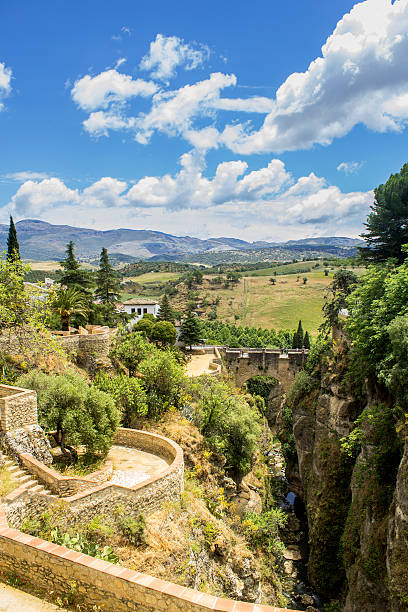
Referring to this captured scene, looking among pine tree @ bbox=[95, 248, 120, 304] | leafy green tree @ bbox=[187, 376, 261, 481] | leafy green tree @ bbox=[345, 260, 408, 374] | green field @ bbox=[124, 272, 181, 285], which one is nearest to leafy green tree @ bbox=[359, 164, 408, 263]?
leafy green tree @ bbox=[345, 260, 408, 374]

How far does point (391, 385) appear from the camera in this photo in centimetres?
1245

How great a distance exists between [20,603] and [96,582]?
56.5 inches

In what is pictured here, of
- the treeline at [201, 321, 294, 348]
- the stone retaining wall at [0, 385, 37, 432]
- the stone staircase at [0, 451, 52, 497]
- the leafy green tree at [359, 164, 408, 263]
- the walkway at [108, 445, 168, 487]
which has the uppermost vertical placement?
the leafy green tree at [359, 164, 408, 263]

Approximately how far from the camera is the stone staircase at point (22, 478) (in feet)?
33.7

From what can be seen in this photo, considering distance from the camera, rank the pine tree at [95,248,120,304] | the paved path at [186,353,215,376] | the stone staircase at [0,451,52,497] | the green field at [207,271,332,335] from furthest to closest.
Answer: the green field at [207,271,332,335] < the pine tree at [95,248,120,304] < the paved path at [186,353,215,376] < the stone staircase at [0,451,52,497]

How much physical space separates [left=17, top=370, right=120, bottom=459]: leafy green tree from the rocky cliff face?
9682 mm

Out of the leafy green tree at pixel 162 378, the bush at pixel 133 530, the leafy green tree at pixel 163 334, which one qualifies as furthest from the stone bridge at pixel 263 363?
the bush at pixel 133 530

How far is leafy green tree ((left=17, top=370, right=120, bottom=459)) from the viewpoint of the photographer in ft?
42.9

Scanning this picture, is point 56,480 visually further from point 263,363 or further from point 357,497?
point 263,363

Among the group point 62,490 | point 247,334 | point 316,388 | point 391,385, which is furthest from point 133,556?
point 247,334

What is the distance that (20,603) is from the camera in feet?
21.2

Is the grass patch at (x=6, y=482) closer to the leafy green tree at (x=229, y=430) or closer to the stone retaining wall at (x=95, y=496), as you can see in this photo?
the stone retaining wall at (x=95, y=496)

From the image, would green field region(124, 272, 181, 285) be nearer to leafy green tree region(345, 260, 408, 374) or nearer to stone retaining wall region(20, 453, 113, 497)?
leafy green tree region(345, 260, 408, 374)

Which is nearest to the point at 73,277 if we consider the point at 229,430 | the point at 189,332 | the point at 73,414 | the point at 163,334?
the point at 163,334
